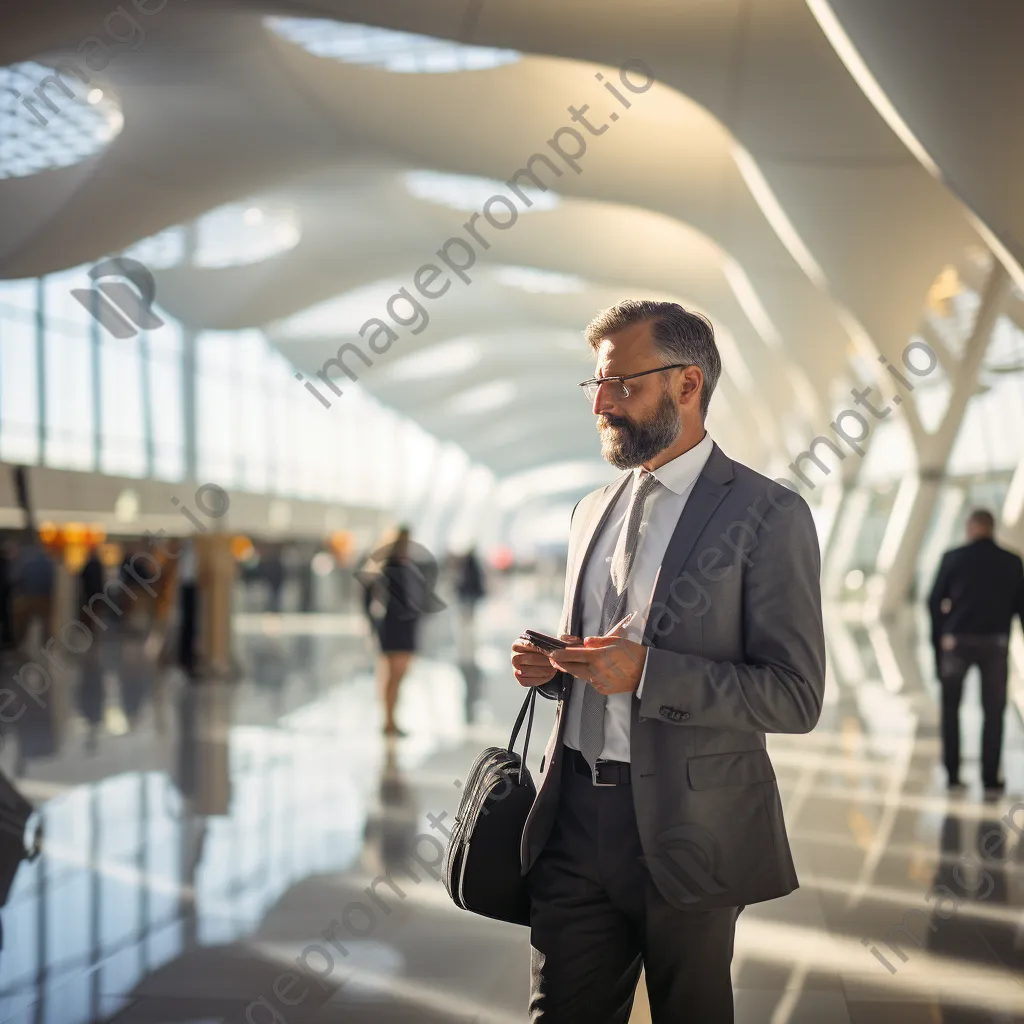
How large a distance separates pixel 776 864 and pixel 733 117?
17291 millimetres

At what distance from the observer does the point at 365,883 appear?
5996 mm

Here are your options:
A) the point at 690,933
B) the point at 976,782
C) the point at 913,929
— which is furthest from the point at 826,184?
the point at 690,933

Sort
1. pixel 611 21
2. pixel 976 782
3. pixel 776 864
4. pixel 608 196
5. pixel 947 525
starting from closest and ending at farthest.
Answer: pixel 776 864, pixel 976 782, pixel 611 21, pixel 608 196, pixel 947 525

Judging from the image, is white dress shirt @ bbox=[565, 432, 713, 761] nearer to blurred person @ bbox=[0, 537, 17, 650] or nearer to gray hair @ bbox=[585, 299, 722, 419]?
gray hair @ bbox=[585, 299, 722, 419]

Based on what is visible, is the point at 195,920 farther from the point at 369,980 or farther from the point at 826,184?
the point at 826,184

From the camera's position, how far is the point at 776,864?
2514 mm

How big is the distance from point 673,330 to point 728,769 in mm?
975

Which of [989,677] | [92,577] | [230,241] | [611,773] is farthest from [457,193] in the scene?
[611,773]

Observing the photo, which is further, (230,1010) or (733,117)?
(733,117)

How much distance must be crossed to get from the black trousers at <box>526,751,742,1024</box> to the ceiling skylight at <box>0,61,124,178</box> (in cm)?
2391

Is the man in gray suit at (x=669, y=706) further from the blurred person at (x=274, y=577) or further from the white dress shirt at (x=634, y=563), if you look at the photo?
the blurred person at (x=274, y=577)

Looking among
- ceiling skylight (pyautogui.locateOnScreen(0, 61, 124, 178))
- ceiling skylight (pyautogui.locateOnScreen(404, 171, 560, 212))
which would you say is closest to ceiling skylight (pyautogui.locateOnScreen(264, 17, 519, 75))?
ceiling skylight (pyautogui.locateOnScreen(0, 61, 124, 178))

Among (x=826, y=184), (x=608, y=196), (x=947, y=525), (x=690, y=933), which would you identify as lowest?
(x=690, y=933)

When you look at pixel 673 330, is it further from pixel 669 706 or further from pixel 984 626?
pixel 984 626
